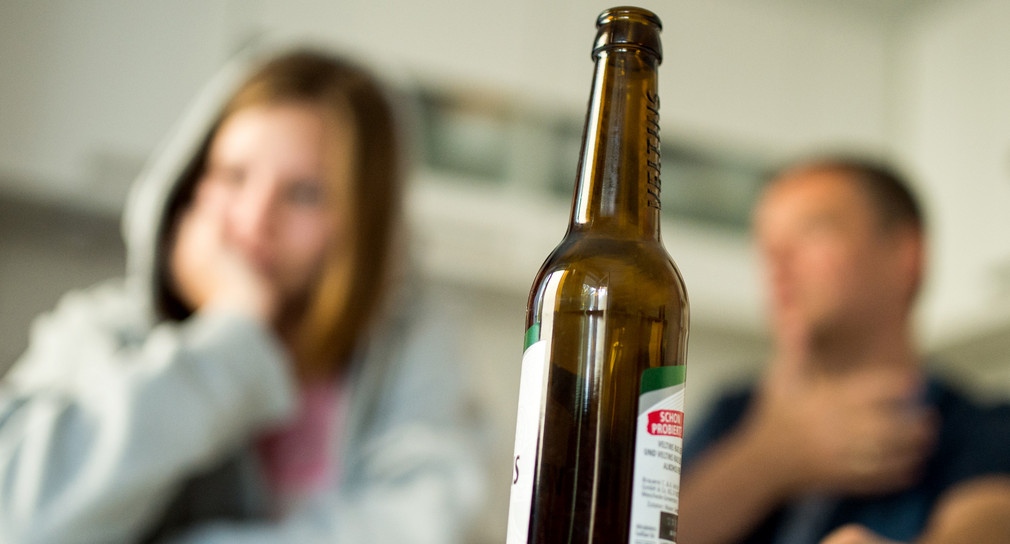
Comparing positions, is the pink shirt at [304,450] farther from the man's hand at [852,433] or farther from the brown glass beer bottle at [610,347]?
the brown glass beer bottle at [610,347]

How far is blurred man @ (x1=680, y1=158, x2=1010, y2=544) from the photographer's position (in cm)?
93

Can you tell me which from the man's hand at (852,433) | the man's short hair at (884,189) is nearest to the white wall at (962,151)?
the man's short hair at (884,189)

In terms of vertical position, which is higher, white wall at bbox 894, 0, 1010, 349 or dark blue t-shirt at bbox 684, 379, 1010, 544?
white wall at bbox 894, 0, 1010, 349

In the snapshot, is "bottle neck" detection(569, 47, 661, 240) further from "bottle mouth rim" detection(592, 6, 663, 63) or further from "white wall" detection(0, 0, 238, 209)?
"white wall" detection(0, 0, 238, 209)

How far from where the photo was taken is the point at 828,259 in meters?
1.09

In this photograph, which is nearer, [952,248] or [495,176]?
[495,176]

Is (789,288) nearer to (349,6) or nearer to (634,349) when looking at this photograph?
(634,349)

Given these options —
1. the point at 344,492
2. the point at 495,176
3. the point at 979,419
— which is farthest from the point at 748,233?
the point at 344,492

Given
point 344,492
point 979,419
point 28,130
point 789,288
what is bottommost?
point 344,492

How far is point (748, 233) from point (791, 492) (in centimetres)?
145

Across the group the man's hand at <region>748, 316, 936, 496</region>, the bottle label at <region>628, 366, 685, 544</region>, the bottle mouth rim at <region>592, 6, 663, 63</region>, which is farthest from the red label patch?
the man's hand at <region>748, 316, 936, 496</region>

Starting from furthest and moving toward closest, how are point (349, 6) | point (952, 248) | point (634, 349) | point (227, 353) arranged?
point (952, 248)
point (349, 6)
point (227, 353)
point (634, 349)

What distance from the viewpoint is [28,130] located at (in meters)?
1.72

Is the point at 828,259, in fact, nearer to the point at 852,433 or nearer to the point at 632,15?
the point at 852,433
